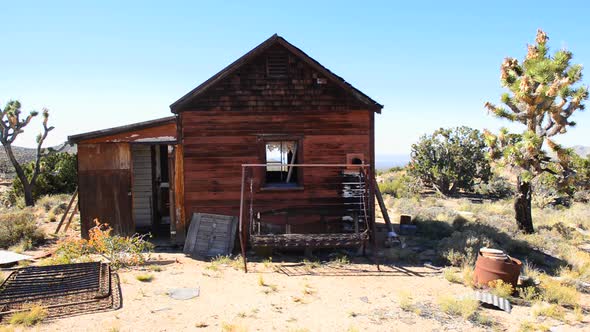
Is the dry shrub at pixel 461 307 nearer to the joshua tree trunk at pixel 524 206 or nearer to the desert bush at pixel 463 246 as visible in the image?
the desert bush at pixel 463 246

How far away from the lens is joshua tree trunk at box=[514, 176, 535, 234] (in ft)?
42.1

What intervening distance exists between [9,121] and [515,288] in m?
20.7

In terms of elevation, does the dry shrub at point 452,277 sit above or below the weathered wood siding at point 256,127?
below

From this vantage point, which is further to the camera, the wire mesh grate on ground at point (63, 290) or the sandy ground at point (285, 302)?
the wire mesh grate on ground at point (63, 290)

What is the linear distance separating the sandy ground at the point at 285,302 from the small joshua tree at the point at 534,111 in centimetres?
480

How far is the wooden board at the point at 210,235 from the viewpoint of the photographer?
10.6 m

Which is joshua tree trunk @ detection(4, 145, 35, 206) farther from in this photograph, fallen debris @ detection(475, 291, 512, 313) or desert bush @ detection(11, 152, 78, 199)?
fallen debris @ detection(475, 291, 512, 313)

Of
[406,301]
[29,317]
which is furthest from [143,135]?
[406,301]

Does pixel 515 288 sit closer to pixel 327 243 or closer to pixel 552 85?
pixel 327 243

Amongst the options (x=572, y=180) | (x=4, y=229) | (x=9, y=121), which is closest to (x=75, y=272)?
(x=4, y=229)

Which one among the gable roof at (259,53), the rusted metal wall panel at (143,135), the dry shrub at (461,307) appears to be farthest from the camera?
the rusted metal wall panel at (143,135)

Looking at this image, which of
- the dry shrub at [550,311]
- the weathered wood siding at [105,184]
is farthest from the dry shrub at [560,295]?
the weathered wood siding at [105,184]

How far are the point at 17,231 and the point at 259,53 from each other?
821cm

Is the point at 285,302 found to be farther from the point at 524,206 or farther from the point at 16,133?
the point at 16,133
